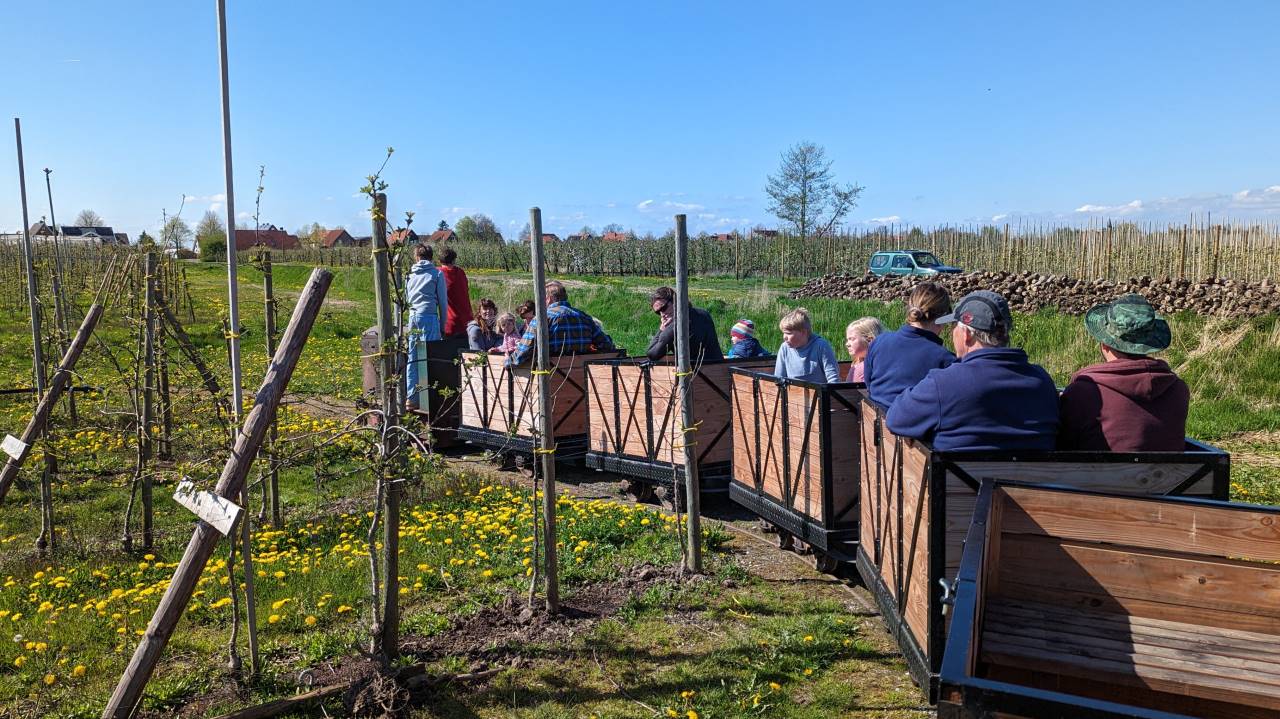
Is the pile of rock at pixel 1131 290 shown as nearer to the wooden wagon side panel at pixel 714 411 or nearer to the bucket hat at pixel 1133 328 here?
the wooden wagon side panel at pixel 714 411

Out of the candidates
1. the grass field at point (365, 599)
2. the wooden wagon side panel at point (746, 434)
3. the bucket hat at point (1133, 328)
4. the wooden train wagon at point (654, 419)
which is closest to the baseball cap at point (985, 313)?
the bucket hat at point (1133, 328)

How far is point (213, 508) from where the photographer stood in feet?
12.5

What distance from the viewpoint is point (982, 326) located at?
165 inches

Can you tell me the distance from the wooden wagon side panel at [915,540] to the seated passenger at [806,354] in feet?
8.33

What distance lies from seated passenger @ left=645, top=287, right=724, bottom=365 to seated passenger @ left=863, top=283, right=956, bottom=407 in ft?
9.12

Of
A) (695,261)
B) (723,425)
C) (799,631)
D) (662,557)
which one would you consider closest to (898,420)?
(799,631)

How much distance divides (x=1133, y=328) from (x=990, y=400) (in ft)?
2.37

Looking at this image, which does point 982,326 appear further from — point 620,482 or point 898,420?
point 620,482

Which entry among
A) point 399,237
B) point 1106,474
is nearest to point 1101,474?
point 1106,474

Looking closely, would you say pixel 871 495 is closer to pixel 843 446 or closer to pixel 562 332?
pixel 843 446

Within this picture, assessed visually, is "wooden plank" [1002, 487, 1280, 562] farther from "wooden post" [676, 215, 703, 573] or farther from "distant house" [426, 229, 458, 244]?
"distant house" [426, 229, 458, 244]

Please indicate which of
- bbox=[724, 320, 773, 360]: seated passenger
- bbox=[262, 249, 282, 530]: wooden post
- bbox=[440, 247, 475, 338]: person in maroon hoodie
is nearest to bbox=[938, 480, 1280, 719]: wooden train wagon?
bbox=[262, 249, 282, 530]: wooden post

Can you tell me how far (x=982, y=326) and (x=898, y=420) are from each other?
61 centimetres

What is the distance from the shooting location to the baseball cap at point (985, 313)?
418 cm
